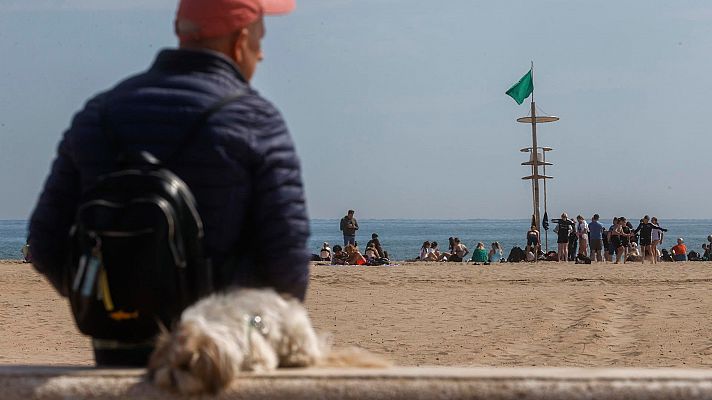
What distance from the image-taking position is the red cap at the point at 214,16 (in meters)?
2.67

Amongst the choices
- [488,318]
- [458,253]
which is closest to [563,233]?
[458,253]

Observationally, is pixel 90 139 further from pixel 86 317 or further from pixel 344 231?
pixel 344 231

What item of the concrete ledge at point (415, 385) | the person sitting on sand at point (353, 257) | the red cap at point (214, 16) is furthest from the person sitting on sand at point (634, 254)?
the concrete ledge at point (415, 385)

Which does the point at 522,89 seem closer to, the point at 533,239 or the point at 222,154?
the point at 533,239

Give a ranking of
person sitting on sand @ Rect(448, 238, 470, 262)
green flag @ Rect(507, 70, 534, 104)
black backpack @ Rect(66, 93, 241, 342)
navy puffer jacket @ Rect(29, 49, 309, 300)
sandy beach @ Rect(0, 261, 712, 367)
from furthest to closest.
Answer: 1. green flag @ Rect(507, 70, 534, 104)
2. person sitting on sand @ Rect(448, 238, 470, 262)
3. sandy beach @ Rect(0, 261, 712, 367)
4. navy puffer jacket @ Rect(29, 49, 309, 300)
5. black backpack @ Rect(66, 93, 241, 342)

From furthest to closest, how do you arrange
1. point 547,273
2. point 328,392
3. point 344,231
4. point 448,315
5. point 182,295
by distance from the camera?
point 344,231, point 547,273, point 448,315, point 182,295, point 328,392

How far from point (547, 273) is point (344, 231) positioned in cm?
641

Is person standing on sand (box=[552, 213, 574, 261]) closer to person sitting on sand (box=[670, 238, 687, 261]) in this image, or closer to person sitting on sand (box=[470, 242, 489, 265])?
person sitting on sand (box=[470, 242, 489, 265])

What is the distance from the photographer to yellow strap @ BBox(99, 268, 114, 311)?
7.98ft

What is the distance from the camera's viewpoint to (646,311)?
14.2 m

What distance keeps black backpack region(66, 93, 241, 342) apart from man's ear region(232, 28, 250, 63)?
0.41m

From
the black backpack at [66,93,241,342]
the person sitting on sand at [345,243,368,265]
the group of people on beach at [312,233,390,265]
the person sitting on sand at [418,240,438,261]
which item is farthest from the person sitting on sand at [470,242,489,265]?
the black backpack at [66,93,241,342]

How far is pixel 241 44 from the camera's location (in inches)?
108

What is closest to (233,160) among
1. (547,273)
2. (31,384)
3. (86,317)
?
(86,317)
